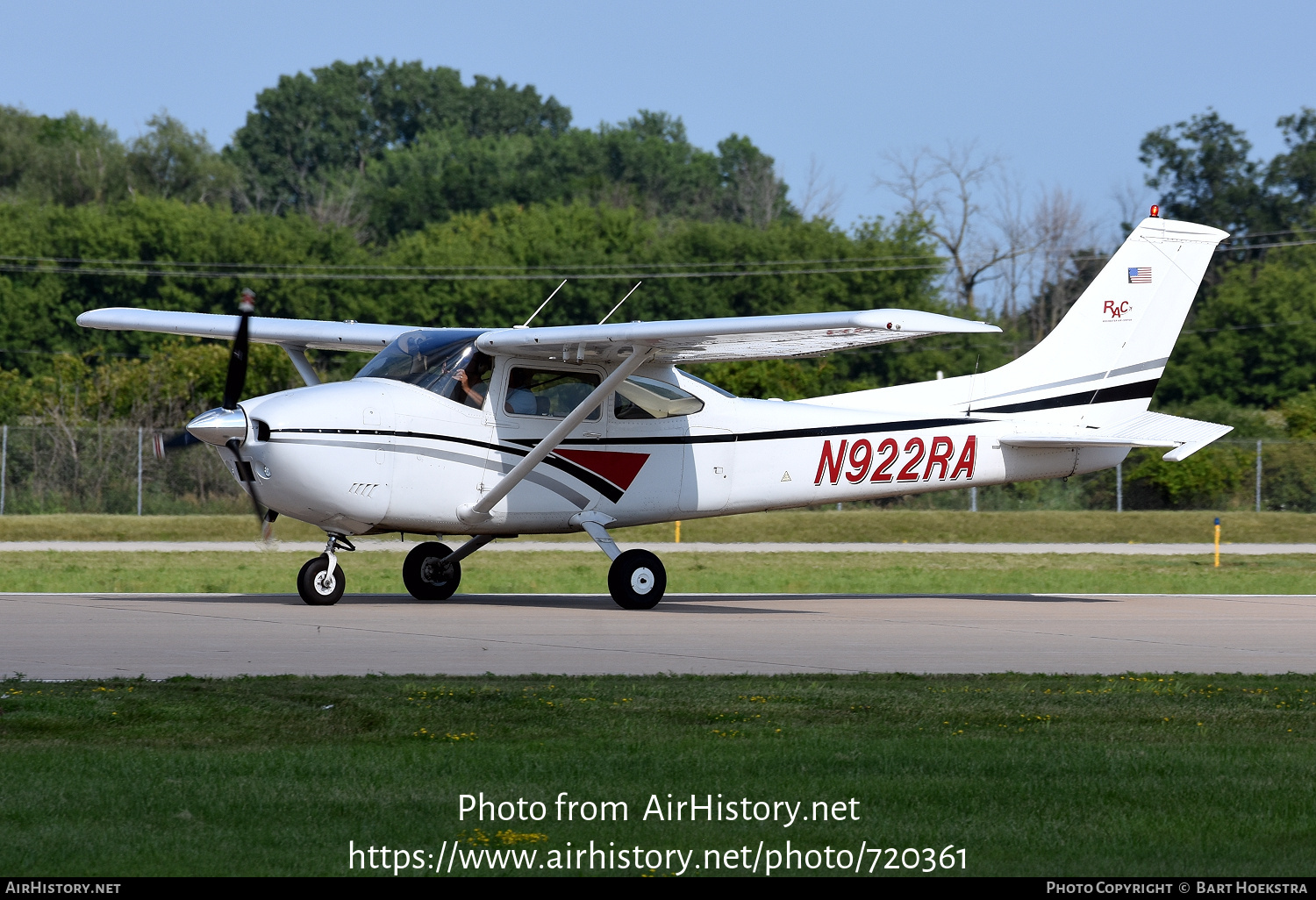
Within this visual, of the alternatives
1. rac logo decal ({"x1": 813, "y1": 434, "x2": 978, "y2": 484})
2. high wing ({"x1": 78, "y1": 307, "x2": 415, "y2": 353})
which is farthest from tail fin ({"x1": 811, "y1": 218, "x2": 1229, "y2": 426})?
high wing ({"x1": 78, "y1": 307, "x2": 415, "y2": 353})

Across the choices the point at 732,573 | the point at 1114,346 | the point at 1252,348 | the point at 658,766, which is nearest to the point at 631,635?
the point at 658,766

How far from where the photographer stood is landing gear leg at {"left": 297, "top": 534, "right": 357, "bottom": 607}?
15672 mm

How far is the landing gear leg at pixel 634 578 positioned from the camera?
16234 mm

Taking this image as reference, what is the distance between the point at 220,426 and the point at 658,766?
334 inches

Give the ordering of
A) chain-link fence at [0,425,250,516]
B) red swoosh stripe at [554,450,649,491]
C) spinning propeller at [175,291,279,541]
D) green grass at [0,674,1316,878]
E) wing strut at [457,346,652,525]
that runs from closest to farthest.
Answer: green grass at [0,674,1316,878] < spinning propeller at [175,291,279,541] < wing strut at [457,346,652,525] < red swoosh stripe at [554,450,649,491] < chain-link fence at [0,425,250,516]

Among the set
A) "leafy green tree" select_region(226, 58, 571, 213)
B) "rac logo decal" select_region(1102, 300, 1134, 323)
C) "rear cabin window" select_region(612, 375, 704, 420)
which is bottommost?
"rear cabin window" select_region(612, 375, 704, 420)

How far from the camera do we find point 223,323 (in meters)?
18.1

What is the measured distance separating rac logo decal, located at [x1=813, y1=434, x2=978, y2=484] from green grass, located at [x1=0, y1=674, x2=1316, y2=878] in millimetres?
7305

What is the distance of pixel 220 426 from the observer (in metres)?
14.4

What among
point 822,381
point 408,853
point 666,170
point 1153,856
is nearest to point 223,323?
point 408,853

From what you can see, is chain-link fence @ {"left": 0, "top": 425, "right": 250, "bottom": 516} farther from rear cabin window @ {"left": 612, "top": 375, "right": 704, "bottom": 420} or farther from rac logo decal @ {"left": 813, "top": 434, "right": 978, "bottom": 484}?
rac logo decal @ {"left": 813, "top": 434, "right": 978, "bottom": 484}

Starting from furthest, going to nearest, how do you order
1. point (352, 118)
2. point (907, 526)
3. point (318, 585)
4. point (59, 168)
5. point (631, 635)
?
point (352, 118) < point (59, 168) < point (907, 526) < point (318, 585) < point (631, 635)

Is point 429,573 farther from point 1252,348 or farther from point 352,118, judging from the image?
point 352,118

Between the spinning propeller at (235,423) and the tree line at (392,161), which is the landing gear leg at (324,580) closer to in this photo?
the spinning propeller at (235,423)
